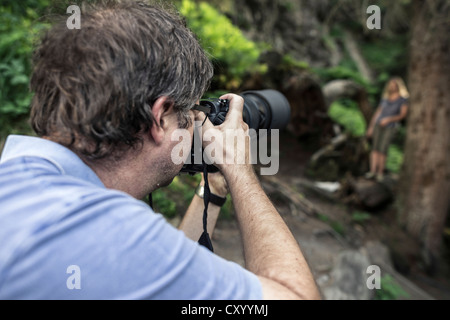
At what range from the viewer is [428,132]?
556 cm

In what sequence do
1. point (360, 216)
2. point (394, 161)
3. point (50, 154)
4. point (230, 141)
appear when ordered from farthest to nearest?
point (394, 161), point (360, 216), point (230, 141), point (50, 154)

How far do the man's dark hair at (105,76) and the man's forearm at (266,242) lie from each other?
1.27 ft

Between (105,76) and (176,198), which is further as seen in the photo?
(176,198)

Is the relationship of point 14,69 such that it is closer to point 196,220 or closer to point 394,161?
point 196,220

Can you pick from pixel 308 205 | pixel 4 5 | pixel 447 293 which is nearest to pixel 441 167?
pixel 447 293

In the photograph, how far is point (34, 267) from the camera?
2.29 feet

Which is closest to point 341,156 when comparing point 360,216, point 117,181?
point 360,216

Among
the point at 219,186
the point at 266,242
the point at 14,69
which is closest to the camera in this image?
the point at 266,242

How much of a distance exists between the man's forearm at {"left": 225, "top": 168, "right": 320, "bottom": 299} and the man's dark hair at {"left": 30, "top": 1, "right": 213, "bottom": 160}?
0.39 metres

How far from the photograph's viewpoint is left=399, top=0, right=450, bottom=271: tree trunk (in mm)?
5242

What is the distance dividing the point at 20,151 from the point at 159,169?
404 millimetres

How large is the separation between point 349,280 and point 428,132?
12.5ft

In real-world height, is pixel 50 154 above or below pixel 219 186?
above
